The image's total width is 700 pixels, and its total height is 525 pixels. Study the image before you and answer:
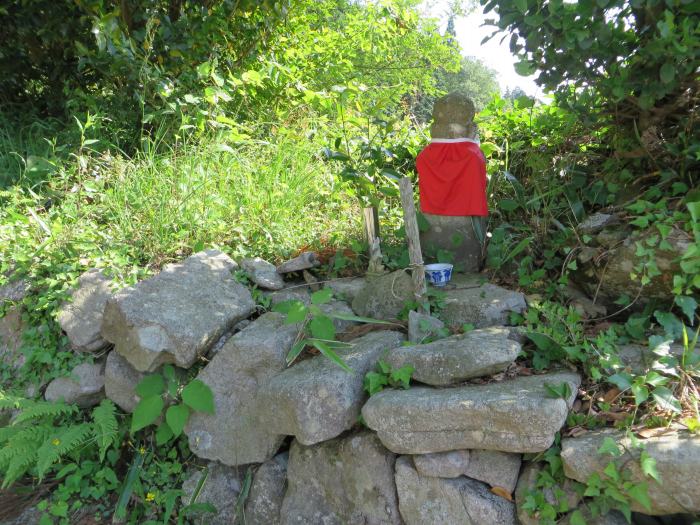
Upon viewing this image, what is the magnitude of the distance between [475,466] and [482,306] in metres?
0.94

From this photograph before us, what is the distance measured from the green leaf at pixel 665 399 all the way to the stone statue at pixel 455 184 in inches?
62.4

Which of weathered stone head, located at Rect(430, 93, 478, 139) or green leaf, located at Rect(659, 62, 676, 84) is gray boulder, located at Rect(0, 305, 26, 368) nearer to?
weathered stone head, located at Rect(430, 93, 478, 139)

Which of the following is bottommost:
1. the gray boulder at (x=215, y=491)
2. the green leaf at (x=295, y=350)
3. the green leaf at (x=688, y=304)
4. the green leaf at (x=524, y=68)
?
the gray boulder at (x=215, y=491)

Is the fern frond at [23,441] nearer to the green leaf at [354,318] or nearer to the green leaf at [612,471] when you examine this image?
the green leaf at [354,318]

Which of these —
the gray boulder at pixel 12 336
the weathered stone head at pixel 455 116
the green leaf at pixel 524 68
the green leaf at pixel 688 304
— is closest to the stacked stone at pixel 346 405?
the gray boulder at pixel 12 336

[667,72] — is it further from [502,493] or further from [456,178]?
[502,493]

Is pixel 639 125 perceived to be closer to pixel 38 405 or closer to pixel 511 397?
pixel 511 397

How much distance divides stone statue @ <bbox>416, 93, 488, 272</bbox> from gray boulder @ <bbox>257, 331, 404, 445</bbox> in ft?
3.40

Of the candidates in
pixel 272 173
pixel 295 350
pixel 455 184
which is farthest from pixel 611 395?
pixel 272 173

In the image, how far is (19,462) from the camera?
2824 mm

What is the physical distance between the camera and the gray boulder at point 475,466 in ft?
7.45

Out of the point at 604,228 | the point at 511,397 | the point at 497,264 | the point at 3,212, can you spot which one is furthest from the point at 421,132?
the point at 3,212

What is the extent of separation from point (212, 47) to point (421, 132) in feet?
7.19

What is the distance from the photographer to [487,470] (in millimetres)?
2303
